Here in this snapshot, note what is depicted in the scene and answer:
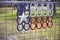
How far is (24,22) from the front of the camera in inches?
71.7

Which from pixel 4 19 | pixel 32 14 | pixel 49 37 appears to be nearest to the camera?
pixel 32 14

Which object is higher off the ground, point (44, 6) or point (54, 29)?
point (44, 6)

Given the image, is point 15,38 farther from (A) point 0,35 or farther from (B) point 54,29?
(B) point 54,29

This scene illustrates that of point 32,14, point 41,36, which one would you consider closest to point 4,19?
point 41,36

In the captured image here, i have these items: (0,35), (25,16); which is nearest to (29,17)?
(25,16)

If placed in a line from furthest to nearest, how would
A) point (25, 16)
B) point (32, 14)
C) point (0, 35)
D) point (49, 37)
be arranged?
point (0, 35) → point (49, 37) → point (32, 14) → point (25, 16)

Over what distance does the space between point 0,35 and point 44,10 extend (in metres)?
1.01

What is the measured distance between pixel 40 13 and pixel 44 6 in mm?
101

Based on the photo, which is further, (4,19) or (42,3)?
(4,19)

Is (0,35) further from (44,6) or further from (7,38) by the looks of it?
(44,6)

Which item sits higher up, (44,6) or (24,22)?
(44,6)

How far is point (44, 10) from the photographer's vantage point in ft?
6.23

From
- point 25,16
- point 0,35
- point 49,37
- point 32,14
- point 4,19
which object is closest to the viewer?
point 25,16

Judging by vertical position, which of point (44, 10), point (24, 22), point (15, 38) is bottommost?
point (15, 38)
